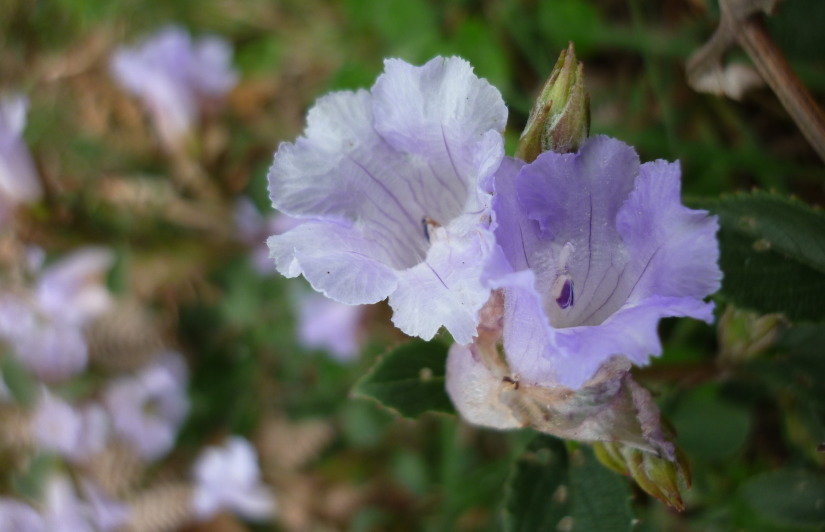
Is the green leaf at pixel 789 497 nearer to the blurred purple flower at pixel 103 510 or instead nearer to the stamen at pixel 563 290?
the stamen at pixel 563 290

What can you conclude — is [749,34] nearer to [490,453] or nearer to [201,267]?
[490,453]

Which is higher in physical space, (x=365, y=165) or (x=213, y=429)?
(x=365, y=165)

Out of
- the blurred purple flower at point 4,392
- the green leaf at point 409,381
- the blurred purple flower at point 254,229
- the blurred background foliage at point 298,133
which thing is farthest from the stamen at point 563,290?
the blurred purple flower at point 4,392


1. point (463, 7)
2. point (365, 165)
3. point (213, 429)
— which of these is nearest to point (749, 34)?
point (365, 165)

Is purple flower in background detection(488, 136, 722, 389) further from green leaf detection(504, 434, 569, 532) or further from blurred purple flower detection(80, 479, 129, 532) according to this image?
blurred purple flower detection(80, 479, 129, 532)

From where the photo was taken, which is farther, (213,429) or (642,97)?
(213,429)

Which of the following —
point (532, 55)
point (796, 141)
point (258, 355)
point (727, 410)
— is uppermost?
point (532, 55)
